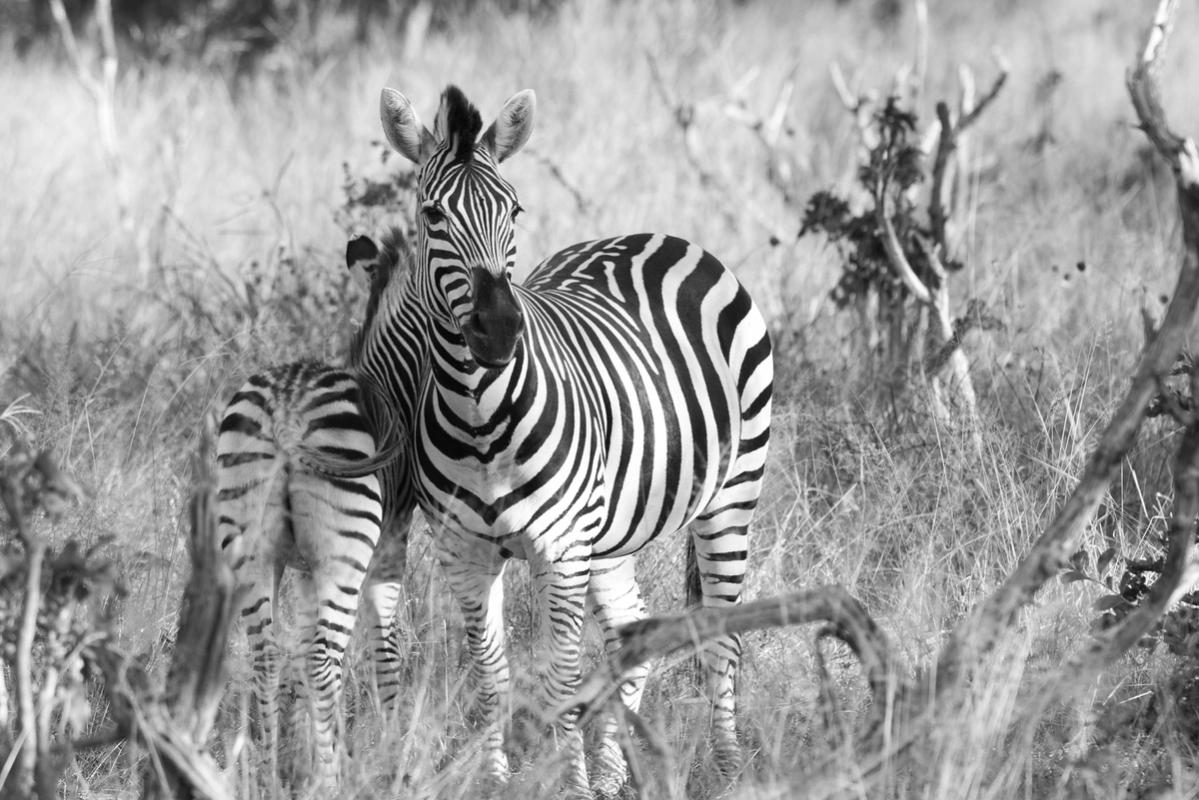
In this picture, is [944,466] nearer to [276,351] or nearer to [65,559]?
[276,351]

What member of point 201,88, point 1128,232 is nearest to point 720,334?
point 1128,232

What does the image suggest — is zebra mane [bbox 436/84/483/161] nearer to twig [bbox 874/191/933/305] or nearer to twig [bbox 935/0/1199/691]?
twig [bbox 935/0/1199/691]

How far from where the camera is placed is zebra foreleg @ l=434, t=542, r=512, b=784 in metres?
4.06

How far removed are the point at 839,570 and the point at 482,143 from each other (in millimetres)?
1984

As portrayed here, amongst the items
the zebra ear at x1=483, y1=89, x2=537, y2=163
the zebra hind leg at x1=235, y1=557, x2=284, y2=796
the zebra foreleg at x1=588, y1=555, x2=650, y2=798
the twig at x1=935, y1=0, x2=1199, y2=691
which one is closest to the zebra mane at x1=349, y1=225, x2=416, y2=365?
the zebra ear at x1=483, y1=89, x2=537, y2=163

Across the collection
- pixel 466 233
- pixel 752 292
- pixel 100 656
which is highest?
pixel 752 292

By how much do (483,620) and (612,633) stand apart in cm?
40

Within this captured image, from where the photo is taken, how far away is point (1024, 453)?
18.5 feet

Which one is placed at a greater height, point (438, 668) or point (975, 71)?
point (975, 71)

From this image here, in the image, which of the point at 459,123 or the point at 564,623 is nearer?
the point at 459,123

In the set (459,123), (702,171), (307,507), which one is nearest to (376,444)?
(307,507)

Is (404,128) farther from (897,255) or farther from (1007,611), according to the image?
(897,255)

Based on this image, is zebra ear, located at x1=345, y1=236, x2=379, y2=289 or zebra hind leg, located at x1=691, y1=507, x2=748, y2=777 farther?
zebra hind leg, located at x1=691, y1=507, x2=748, y2=777

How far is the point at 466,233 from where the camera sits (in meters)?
3.62
